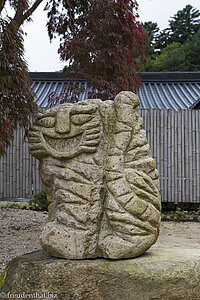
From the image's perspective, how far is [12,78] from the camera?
328 cm

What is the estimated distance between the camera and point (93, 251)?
250 cm

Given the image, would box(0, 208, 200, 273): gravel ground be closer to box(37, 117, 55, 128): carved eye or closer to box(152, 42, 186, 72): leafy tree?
box(37, 117, 55, 128): carved eye

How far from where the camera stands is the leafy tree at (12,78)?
3.23 m

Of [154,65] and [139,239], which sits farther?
[154,65]

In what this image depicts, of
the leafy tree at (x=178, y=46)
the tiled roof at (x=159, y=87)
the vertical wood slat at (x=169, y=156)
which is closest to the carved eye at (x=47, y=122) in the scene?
the vertical wood slat at (x=169, y=156)

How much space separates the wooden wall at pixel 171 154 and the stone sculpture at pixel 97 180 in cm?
449

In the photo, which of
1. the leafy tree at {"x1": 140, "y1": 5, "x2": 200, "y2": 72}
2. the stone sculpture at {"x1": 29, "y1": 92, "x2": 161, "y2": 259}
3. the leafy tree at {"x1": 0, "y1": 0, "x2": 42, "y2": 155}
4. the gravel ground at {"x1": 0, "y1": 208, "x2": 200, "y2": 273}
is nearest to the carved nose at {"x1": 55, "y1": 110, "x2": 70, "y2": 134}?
the stone sculpture at {"x1": 29, "y1": 92, "x2": 161, "y2": 259}

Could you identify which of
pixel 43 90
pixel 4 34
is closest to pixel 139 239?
pixel 4 34

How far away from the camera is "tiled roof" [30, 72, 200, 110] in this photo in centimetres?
964

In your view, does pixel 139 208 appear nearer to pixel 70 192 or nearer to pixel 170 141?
pixel 70 192

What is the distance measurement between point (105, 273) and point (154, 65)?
14.6 meters

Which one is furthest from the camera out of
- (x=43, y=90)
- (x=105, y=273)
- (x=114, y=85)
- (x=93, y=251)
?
(x=43, y=90)

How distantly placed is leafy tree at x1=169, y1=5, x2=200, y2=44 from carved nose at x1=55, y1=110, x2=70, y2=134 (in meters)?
17.3

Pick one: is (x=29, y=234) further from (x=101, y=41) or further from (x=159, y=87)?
(x=159, y=87)
